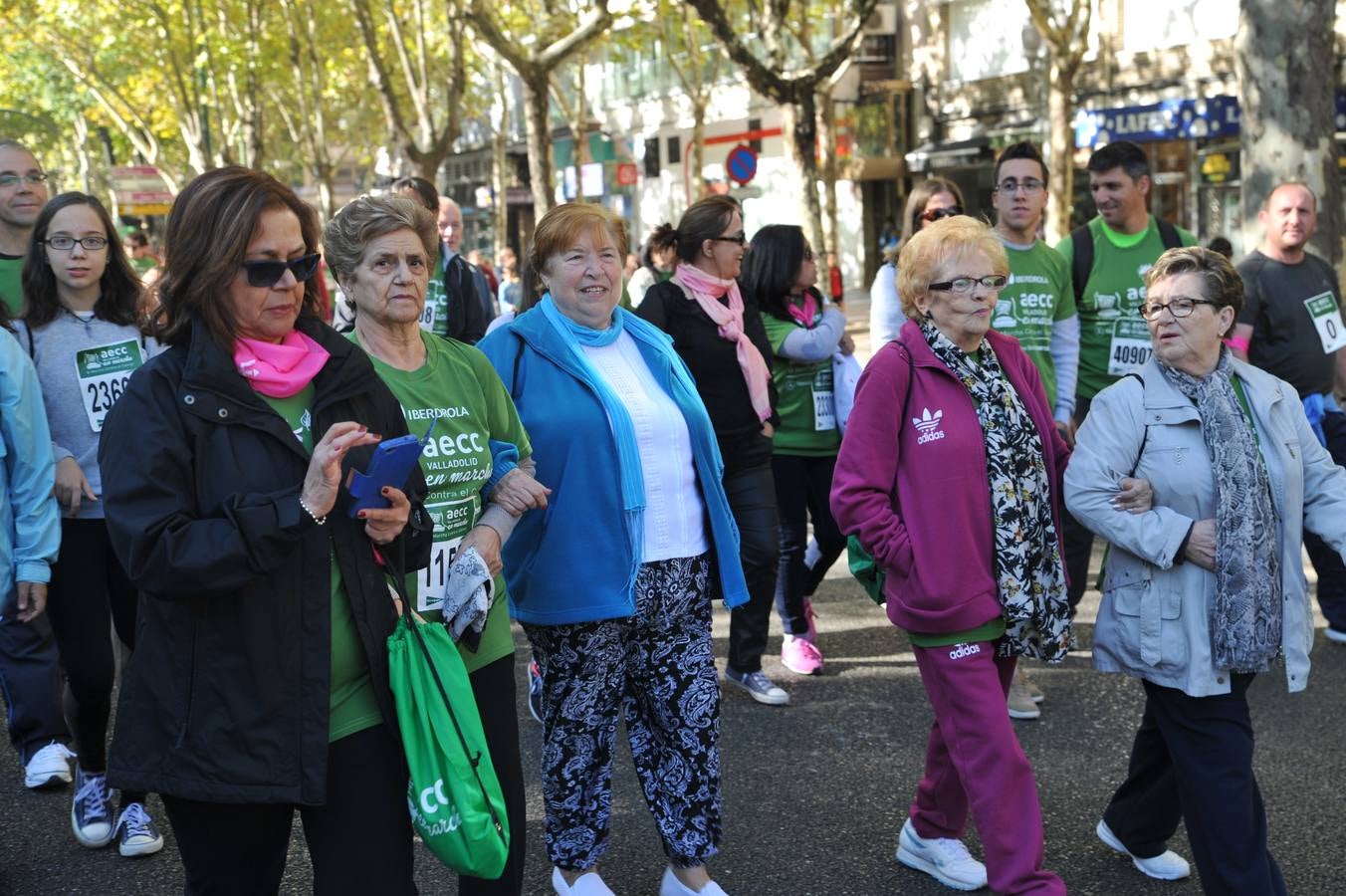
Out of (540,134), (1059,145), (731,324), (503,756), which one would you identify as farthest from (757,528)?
(1059,145)

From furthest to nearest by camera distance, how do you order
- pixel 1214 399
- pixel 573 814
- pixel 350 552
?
pixel 573 814, pixel 1214 399, pixel 350 552

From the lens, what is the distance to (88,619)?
4703 mm

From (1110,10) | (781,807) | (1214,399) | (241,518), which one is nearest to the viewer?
(241,518)

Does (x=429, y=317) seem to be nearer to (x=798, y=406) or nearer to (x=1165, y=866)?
(x=798, y=406)

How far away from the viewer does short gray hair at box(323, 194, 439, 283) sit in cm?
345

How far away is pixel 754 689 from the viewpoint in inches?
241

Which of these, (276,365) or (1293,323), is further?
(1293,323)

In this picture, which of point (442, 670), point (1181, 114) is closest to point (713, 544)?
point (442, 670)

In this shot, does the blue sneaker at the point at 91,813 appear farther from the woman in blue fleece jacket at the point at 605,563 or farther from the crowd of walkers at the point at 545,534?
the woman in blue fleece jacket at the point at 605,563

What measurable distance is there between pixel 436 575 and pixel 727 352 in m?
2.47

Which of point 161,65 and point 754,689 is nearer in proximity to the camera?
point 754,689

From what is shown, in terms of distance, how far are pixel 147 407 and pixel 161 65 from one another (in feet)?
117

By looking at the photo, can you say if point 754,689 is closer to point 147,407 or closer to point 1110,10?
point 147,407

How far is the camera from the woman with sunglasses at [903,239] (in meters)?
5.76
